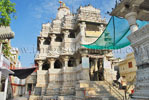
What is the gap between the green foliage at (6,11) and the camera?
9.35m

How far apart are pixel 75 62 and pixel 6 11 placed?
10.6 metres

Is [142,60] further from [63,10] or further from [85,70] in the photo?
[63,10]

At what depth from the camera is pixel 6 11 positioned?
10164 mm

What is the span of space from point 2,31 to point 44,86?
427 inches

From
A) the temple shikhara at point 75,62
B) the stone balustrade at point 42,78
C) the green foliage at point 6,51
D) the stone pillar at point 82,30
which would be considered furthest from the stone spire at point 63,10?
the green foliage at point 6,51

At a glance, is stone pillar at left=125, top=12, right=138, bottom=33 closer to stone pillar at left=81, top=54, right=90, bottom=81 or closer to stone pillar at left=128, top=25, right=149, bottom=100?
stone pillar at left=128, top=25, right=149, bottom=100

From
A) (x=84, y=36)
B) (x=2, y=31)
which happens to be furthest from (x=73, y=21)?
(x=2, y=31)

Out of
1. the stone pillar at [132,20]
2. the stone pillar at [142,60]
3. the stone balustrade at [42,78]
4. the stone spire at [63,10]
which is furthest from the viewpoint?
the stone spire at [63,10]

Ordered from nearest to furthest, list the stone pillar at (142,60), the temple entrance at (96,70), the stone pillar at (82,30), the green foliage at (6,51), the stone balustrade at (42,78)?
the stone pillar at (142,60)
the green foliage at (6,51)
the temple entrance at (96,70)
the stone pillar at (82,30)
the stone balustrade at (42,78)

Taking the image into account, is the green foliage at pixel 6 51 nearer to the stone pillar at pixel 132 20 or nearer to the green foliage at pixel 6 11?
the green foliage at pixel 6 11

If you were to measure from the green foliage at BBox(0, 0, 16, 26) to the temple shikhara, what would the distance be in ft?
26.0

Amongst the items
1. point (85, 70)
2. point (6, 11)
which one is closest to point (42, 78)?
point (85, 70)

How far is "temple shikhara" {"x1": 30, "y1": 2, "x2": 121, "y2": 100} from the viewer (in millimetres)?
14076

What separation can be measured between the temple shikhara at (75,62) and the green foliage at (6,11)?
312 inches
